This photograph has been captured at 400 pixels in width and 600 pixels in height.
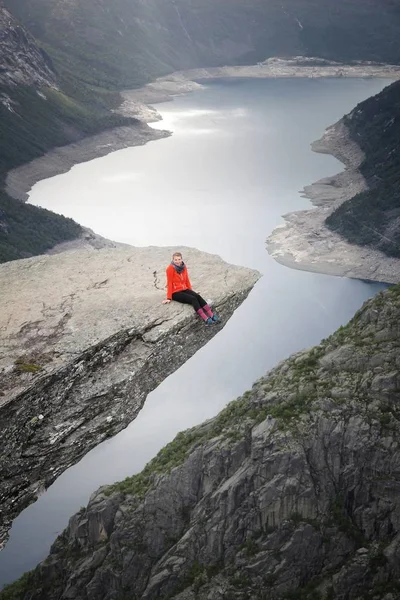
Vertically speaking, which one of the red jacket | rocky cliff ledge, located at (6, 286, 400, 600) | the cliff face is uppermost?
the cliff face

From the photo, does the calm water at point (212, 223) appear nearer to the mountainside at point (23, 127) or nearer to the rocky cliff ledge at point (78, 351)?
the mountainside at point (23, 127)

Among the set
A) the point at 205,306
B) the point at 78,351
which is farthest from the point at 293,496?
the point at 78,351

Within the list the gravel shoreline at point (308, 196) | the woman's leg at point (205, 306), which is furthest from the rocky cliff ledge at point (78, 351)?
the gravel shoreline at point (308, 196)

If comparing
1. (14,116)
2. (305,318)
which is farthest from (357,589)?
(14,116)

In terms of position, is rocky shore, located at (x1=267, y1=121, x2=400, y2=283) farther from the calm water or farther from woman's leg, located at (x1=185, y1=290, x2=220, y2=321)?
woman's leg, located at (x1=185, y1=290, x2=220, y2=321)

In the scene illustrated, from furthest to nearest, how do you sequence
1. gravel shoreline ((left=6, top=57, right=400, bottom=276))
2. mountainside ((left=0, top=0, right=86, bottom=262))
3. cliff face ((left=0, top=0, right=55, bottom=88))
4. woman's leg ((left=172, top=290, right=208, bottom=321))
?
cliff face ((left=0, top=0, right=55, bottom=88)) < mountainside ((left=0, top=0, right=86, bottom=262)) < gravel shoreline ((left=6, top=57, right=400, bottom=276)) < woman's leg ((left=172, top=290, right=208, bottom=321))

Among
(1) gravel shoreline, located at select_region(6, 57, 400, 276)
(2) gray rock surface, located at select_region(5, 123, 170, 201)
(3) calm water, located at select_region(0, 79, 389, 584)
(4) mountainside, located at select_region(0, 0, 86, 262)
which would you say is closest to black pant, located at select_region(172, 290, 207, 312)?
(3) calm water, located at select_region(0, 79, 389, 584)
